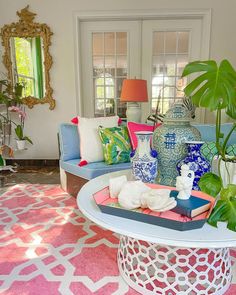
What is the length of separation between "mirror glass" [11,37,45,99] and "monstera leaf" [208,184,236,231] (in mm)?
3313

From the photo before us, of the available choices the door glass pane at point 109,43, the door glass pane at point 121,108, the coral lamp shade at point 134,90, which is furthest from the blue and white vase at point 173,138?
the door glass pane at point 109,43

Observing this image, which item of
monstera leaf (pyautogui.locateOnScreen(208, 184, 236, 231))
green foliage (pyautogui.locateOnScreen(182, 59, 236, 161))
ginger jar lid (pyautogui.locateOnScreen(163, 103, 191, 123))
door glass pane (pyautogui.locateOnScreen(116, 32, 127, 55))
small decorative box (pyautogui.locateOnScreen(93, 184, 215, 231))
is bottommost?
small decorative box (pyautogui.locateOnScreen(93, 184, 215, 231))

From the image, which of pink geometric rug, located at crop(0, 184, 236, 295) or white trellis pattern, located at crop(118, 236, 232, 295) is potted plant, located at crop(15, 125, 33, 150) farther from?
white trellis pattern, located at crop(118, 236, 232, 295)

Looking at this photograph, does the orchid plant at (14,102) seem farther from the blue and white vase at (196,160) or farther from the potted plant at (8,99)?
the blue and white vase at (196,160)

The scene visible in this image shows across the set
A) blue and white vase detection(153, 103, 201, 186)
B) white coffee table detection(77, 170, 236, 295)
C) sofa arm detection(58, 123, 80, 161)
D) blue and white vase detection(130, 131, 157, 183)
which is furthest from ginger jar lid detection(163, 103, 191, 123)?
sofa arm detection(58, 123, 80, 161)

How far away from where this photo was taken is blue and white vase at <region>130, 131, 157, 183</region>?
140 cm

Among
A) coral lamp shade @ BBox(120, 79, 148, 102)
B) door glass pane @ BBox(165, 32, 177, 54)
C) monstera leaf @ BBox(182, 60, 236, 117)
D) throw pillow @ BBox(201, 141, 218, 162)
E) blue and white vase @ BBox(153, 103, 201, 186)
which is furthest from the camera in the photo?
door glass pane @ BBox(165, 32, 177, 54)

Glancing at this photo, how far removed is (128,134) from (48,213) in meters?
1.02

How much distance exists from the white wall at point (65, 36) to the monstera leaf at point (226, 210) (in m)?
3.06

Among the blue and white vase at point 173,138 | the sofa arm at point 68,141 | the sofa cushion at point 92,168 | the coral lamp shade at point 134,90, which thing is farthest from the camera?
the coral lamp shade at point 134,90

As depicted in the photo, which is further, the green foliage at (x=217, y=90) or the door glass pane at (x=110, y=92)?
the door glass pane at (x=110, y=92)

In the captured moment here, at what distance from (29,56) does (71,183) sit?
2272 mm

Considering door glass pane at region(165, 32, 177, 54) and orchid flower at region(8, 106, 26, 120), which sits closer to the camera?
orchid flower at region(8, 106, 26, 120)

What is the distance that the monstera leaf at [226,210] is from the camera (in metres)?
0.96
